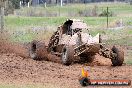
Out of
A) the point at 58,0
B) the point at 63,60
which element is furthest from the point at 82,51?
the point at 58,0

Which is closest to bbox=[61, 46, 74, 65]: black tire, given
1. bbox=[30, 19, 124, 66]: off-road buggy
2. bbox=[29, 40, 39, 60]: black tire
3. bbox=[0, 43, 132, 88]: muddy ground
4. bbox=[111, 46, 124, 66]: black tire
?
bbox=[30, 19, 124, 66]: off-road buggy

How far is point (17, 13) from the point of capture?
55625 mm

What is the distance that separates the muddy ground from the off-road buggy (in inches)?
13.3

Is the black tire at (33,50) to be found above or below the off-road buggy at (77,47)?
below

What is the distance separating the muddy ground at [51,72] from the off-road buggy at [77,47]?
1.11 ft

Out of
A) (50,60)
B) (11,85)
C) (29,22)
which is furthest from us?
(29,22)

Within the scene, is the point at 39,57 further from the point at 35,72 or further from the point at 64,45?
the point at 35,72

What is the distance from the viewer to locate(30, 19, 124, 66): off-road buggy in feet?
63.4

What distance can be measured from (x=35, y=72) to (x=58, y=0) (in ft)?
220

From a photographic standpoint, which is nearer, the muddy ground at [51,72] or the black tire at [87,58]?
the muddy ground at [51,72]

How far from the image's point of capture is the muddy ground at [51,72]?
49.4 ft

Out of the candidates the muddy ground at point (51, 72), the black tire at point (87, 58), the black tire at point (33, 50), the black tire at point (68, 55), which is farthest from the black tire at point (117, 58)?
the black tire at point (33, 50)

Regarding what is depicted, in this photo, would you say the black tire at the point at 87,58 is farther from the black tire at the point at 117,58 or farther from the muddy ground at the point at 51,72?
the black tire at the point at 117,58

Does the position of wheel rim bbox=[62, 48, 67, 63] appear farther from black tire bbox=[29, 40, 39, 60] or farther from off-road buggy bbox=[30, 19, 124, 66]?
black tire bbox=[29, 40, 39, 60]
